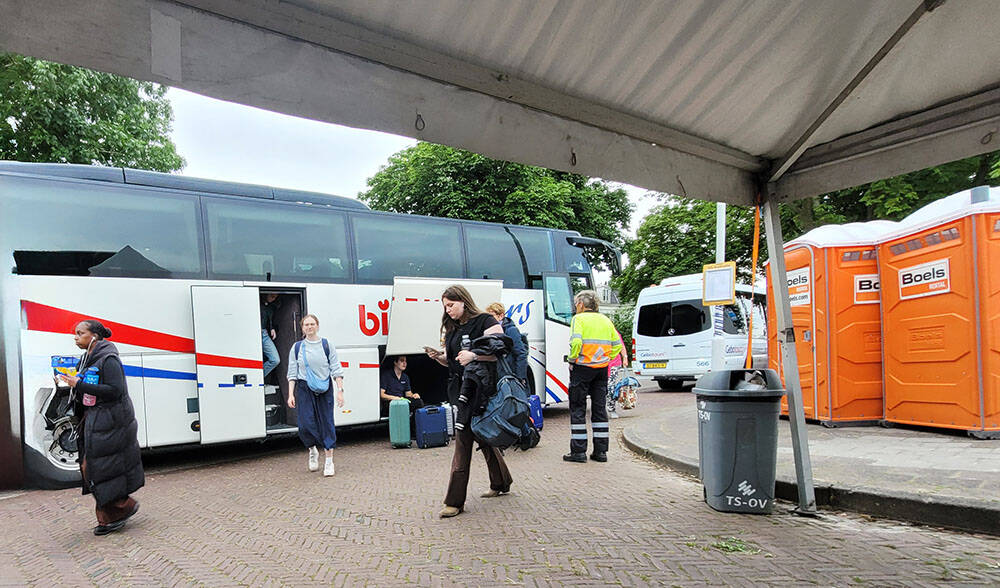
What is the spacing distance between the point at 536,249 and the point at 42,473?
8.27 m

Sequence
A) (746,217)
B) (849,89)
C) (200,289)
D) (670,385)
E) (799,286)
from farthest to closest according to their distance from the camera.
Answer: (746,217)
(670,385)
(799,286)
(200,289)
(849,89)

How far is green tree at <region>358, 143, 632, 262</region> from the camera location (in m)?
22.0

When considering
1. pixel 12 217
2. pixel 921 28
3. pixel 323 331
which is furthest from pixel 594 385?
pixel 12 217

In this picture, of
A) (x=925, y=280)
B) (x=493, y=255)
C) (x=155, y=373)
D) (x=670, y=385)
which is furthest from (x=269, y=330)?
(x=670, y=385)

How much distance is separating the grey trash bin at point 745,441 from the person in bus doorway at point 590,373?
2.23 m

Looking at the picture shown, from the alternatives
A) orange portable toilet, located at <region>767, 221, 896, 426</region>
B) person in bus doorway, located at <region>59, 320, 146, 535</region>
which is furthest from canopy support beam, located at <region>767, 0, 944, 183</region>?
person in bus doorway, located at <region>59, 320, 146, 535</region>

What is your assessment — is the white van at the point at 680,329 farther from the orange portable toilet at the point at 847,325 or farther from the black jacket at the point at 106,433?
the black jacket at the point at 106,433

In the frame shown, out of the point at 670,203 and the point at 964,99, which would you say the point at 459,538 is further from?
the point at 670,203

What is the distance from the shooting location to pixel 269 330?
31.9 feet

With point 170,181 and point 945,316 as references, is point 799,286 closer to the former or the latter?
point 945,316

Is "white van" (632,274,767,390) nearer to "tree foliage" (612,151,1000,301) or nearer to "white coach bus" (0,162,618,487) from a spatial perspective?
"tree foliage" (612,151,1000,301)

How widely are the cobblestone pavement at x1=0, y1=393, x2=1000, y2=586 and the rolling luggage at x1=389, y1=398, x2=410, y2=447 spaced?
2.28 meters

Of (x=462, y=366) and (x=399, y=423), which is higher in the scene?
(x=462, y=366)

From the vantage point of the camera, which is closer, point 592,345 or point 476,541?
point 476,541
